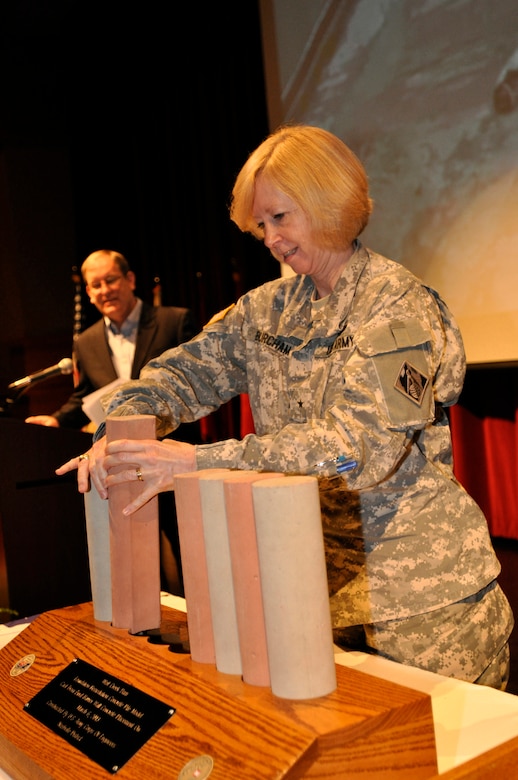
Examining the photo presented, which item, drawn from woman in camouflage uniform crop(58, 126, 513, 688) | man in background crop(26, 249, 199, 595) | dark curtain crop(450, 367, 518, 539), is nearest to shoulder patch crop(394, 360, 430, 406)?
woman in camouflage uniform crop(58, 126, 513, 688)

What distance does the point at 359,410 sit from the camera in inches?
46.2

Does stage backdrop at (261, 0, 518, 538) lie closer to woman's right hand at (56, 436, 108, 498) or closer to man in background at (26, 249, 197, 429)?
man in background at (26, 249, 197, 429)

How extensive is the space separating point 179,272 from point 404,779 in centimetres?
461

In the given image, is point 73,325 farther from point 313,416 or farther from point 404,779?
point 404,779

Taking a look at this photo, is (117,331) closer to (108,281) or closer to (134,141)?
(108,281)

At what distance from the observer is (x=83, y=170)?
5.81 metres

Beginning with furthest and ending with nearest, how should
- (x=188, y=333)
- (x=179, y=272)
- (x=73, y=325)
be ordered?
(x=73, y=325) < (x=179, y=272) < (x=188, y=333)

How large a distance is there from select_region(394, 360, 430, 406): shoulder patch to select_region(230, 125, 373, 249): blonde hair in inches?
13.9

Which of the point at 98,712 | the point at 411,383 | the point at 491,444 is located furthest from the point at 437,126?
the point at 98,712

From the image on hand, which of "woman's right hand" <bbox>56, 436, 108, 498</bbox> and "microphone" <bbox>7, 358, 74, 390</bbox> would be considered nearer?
"woman's right hand" <bbox>56, 436, 108, 498</bbox>

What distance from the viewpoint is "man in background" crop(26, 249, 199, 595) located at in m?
4.02

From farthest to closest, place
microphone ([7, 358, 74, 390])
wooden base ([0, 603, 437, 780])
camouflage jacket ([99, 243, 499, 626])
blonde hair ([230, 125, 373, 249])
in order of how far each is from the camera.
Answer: microphone ([7, 358, 74, 390]) < blonde hair ([230, 125, 373, 249]) < camouflage jacket ([99, 243, 499, 626]) < wooden base ([0, 603, 437, 780])

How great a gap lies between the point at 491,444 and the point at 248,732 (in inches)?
115

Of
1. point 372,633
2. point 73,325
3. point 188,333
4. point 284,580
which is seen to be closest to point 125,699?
point 284,580
